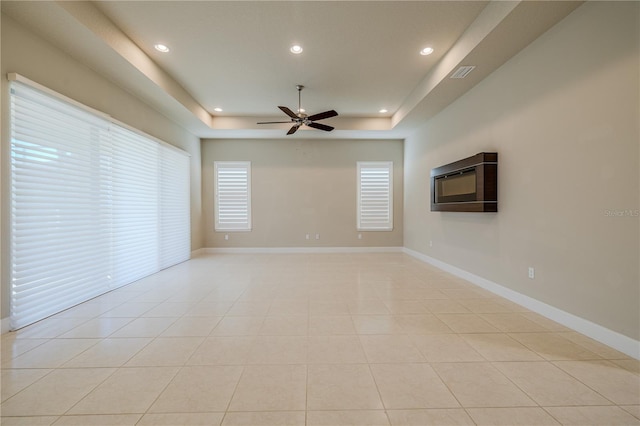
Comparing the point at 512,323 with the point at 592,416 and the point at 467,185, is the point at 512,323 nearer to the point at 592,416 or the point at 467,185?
the point at 592,416

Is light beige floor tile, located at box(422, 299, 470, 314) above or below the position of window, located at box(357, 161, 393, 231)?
below

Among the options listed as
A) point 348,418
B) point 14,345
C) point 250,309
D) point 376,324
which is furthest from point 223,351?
point 14,345

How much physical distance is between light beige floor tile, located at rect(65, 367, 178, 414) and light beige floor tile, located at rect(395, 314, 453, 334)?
2.06 metres

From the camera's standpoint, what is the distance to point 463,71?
346cm

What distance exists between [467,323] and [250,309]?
2373mm

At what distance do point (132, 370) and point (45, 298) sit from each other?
5.99 feet

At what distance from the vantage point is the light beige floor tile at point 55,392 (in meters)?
1.52

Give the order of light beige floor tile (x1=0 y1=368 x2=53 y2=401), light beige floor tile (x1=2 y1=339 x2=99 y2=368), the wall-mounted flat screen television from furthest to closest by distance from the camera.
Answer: the wall-mounted flat screen television
light beige floor tile (x1=2 y1=339 x2=99 y2=368)
light beige floor tile (x1=0 y1=368 x2=53 y2=401)

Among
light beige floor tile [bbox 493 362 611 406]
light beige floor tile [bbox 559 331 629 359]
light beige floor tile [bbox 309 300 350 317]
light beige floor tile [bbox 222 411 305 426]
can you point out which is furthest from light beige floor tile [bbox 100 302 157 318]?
light beige floor tile [bbox 559 331 629 359]

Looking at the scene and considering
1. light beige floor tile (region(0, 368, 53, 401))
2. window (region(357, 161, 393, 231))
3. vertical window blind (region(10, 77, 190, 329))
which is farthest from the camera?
window (region(357, 161, 393, 231))

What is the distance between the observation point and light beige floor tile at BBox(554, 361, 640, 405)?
1.62 m

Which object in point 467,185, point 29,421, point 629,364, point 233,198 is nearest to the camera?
point 29,421

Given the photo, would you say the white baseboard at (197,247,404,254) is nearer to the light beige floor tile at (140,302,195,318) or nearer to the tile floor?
the tile floor

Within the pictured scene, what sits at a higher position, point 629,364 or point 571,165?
point 571,165
